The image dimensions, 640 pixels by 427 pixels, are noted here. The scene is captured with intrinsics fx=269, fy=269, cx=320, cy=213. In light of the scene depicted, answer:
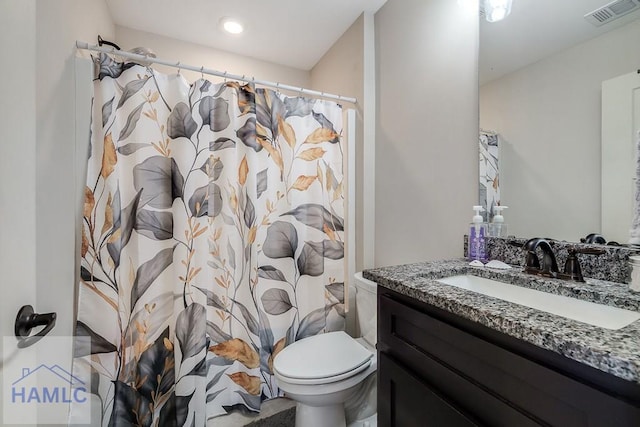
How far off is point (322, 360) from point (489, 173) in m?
1.14

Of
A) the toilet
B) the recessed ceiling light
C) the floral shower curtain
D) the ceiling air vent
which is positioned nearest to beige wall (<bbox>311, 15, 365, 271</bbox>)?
the floral shower curtain

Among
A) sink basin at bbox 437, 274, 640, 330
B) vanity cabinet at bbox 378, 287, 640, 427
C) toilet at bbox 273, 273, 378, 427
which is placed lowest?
toilet at bbox 273, 273, 378, 427

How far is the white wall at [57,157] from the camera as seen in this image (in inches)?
38.2

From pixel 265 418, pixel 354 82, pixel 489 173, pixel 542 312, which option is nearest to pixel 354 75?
pixel 354 82

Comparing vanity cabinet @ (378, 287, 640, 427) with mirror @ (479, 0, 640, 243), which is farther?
mirror @ (479, 0, 640, 243)

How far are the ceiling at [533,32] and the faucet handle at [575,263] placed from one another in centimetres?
70

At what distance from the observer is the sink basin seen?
0.65 meters

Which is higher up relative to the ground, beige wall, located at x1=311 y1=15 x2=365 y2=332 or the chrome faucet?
beige wall, located at x1=311 y1=15 x2=365 y2=332

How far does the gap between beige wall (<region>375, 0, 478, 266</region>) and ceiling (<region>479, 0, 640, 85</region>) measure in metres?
0.06

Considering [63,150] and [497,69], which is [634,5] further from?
[63,150]

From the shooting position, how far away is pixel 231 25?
1885 millimetres

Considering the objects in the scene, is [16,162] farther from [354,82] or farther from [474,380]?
[354,82]

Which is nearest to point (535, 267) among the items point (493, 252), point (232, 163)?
point (493, 252)

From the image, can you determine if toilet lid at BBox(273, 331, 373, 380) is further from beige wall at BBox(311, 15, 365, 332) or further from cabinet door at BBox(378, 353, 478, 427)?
beige wall at BBox(311, 15, 365, 332)
